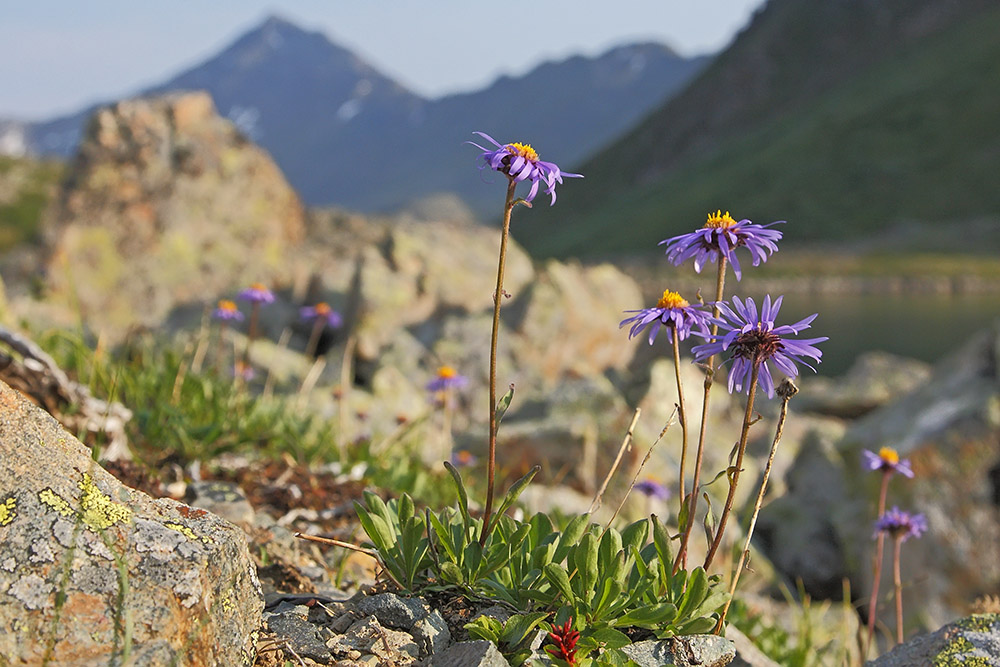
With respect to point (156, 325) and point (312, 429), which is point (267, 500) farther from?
point (156, 325)

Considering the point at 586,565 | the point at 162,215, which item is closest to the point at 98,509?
the point at 586,565

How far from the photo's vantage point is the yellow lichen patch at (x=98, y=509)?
111 inches

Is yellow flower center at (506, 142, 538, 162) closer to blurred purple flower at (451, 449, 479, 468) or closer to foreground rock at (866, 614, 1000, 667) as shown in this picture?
foreground rock at (866, 614, 1000, 667)

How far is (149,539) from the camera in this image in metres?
2.83

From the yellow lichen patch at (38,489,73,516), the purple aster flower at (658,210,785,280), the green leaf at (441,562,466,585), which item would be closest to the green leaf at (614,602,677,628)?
the green leaf at (441,562,466,585)

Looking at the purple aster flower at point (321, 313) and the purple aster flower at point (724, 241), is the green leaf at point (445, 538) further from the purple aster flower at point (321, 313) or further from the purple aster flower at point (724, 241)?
the purple aster flower at point (321, 313)

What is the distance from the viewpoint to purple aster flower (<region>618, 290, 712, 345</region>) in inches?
131

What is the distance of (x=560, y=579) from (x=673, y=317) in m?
1.09

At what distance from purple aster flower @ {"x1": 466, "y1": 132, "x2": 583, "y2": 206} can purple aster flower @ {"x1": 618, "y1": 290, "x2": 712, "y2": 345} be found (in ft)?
1.96

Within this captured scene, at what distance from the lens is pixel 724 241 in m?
3.31

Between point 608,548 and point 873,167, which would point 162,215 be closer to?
point 608,548

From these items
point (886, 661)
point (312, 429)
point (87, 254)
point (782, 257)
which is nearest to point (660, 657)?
point (886, 661)

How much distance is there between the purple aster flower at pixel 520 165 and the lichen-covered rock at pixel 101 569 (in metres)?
1.63

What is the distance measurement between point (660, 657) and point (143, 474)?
11.0 ft
